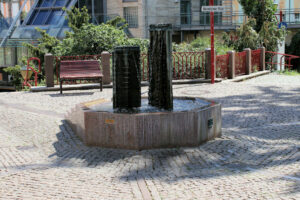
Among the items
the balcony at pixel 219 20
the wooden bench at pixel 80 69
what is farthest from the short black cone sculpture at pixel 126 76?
the balcony at pixel 219 20

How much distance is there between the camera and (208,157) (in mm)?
7473

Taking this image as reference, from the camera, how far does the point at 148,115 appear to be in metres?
7.75

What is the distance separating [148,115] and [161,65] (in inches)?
49.9

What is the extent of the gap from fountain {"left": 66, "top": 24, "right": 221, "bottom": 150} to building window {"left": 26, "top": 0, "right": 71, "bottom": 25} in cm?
2713

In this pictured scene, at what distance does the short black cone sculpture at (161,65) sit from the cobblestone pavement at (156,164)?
3.82ft

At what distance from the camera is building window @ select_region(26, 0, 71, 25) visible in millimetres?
35369

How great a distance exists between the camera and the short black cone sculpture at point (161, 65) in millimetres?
8625

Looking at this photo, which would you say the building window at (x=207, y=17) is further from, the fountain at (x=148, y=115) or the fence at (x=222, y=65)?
the fountain at (x=148, y=115)

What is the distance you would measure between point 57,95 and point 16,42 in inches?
822

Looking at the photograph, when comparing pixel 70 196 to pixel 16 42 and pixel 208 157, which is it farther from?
pixel 16 42

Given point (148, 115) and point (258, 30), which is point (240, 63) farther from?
point (148, 115)

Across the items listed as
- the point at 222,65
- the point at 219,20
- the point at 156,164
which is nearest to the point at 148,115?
the point at 156,164

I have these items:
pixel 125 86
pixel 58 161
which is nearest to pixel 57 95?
pixel 125 86

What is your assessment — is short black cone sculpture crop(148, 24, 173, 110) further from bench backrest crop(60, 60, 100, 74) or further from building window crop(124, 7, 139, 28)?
building window crop(124, 7, 139, 28)
